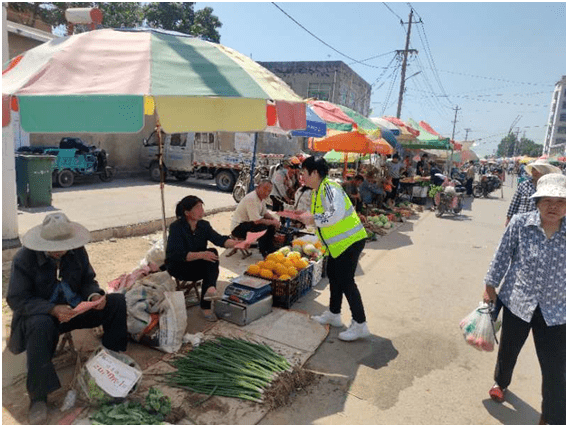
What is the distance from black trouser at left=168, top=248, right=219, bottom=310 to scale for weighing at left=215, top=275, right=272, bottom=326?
19cm

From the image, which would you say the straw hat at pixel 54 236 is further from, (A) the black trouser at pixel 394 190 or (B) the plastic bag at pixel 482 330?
(A) the black trouser at pixel 394 190

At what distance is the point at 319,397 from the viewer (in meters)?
3.23

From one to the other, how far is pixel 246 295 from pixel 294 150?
16759mm

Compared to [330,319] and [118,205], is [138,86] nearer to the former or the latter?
[330,319]

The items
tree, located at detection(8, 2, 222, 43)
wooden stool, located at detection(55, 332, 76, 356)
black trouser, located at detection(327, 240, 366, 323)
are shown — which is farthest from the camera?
tree, located at detection(8, 2, 222, 43)

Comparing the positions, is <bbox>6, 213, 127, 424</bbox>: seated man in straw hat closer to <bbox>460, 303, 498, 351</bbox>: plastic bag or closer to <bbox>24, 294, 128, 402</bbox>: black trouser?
<bbox>24, 294, 128, 402</bbox>: black trouser

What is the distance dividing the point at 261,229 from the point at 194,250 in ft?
6.38

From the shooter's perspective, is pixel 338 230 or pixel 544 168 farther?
pixel 544 168

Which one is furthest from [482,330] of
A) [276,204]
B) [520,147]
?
[520,147]

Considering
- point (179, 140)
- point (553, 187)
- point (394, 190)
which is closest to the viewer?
point (553, 187)

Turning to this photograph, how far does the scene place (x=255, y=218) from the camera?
6180 millimetres

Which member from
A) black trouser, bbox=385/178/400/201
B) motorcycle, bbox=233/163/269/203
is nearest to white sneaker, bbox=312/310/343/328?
motorcycle, bbox=233/163/269/203

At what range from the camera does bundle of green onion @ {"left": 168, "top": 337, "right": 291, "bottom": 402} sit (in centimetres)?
311

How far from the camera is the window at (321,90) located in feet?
117
